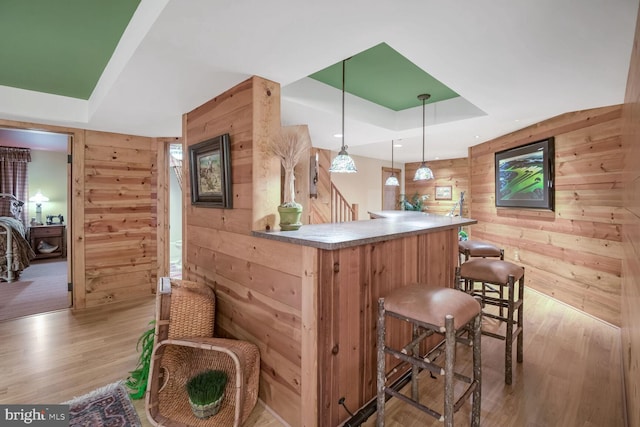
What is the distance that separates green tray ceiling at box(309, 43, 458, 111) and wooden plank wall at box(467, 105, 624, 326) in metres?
1.49

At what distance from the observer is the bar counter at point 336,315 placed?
161 centimetres

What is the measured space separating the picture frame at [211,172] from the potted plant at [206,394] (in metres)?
Answer: 1.17

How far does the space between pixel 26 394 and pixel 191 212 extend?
1695mm

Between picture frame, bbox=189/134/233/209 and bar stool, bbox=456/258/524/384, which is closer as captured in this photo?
bar stool, bbox=456/258/524/384

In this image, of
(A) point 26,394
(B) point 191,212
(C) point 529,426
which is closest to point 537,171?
(C) point 529,426

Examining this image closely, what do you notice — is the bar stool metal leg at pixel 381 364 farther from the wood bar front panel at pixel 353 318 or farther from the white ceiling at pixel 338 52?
the white ceiling at pixel 338 52

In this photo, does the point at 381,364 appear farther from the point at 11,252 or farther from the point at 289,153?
the point at 11,252

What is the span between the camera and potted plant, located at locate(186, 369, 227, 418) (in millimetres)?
1769

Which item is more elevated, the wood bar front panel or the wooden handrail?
the wooden handrail

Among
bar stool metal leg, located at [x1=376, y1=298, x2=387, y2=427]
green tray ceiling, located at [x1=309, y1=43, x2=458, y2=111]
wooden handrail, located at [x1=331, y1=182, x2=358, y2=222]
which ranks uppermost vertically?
green tray ceiling, located at [x1=309, y1=43, x2=458, y2=111]

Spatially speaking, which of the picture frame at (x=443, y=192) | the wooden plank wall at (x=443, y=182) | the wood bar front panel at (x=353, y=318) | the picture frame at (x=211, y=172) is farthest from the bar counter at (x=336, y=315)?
the picture frame at (x=443, y=192)

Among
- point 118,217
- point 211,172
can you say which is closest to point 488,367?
point 211,172

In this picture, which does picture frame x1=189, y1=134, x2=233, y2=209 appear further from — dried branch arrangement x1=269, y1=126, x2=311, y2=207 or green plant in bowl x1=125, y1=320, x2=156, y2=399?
green plant in bowl x1=125, y1=320, x2=156, y2=399

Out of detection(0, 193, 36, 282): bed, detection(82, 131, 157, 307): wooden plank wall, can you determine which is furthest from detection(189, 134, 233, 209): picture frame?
detection(0, 193, 36, 282): bed
